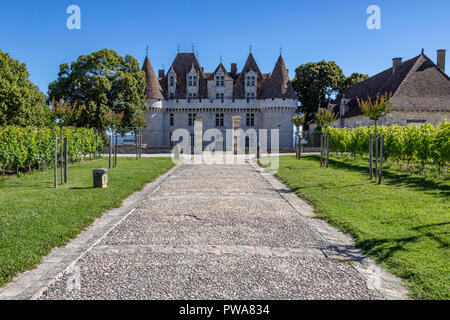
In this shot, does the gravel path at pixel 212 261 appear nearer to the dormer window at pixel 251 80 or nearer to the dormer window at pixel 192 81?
the dormer window at pixel 251 80

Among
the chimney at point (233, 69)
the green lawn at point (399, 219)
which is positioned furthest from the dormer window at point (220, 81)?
the green lawn at point (399, 219)

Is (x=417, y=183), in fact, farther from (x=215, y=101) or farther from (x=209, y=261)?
(x=215, y=101)

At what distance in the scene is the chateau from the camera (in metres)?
40.4

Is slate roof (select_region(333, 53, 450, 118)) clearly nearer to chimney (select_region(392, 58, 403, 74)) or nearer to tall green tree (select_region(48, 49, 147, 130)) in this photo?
chimney (select_region(392, 58, 403, 74))

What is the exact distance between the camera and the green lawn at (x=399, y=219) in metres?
3.90

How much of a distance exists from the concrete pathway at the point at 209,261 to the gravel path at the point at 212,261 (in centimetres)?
1

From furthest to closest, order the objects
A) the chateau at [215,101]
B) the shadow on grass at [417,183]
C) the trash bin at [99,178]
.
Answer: the chateau at [215,101] < the trash bin at [99,178] < the shadow on grass at [417,183]

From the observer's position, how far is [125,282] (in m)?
3.66

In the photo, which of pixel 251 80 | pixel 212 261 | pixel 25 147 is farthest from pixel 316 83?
pixel 212 261

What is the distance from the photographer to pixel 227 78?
42.2m

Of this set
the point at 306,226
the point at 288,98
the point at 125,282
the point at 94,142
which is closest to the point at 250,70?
the point at 288,98

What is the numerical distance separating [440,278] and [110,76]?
34.2 metres

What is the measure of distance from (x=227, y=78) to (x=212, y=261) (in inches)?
1555
